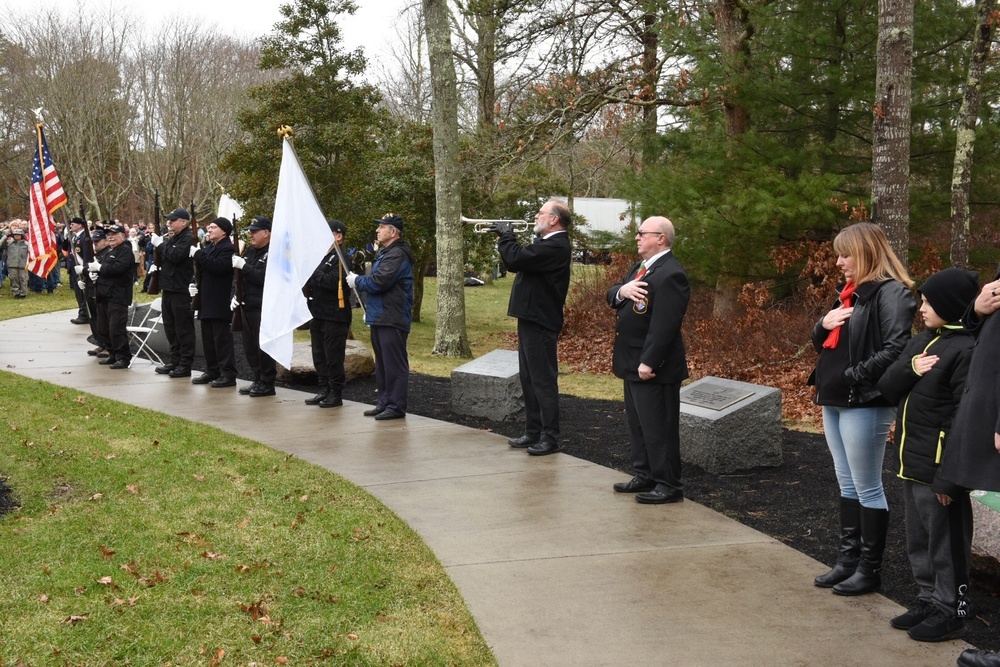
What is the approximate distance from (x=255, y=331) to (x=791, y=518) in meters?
6.89

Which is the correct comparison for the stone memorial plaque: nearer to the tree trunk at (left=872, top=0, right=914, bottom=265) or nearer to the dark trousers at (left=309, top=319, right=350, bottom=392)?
the tree trunk at (left=872, top=0, right=914, bottom=265)

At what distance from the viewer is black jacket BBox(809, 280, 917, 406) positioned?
4957 mm

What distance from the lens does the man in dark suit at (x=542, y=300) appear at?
809 centimetres

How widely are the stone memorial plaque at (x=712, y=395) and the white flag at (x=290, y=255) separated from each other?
388cm

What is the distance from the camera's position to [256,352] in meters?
11.5

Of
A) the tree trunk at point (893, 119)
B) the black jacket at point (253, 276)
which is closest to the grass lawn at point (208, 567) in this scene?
the black jacket at point (253, 276)

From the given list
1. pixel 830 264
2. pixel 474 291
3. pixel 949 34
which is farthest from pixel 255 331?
pixel 474 291

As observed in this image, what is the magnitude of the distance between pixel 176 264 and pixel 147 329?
2689mm

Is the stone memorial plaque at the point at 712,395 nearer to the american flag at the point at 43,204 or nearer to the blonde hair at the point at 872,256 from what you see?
the blonde hair at the point at 872,256

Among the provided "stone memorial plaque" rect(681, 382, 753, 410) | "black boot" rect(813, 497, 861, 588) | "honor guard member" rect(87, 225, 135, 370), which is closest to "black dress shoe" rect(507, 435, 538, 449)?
"stone memorial plaque" rect(681, 382, 753, 410)

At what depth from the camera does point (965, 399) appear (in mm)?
4266

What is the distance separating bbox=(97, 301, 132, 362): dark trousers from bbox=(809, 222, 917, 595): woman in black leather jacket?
10.2m

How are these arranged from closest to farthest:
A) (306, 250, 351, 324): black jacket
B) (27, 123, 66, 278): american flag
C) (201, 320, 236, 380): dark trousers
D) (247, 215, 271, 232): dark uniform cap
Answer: (306, 250, 351, 324): black jacket, (247, 215, 271, 232): dark uniform cap, (201, 320, 236, 380): dark trousers, (27, 123, 66, 278): american flag

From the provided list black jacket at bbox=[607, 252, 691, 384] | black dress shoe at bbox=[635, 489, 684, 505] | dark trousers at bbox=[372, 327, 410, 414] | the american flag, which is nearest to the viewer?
black jacket at bbox=[607, 252, 691, 384]
